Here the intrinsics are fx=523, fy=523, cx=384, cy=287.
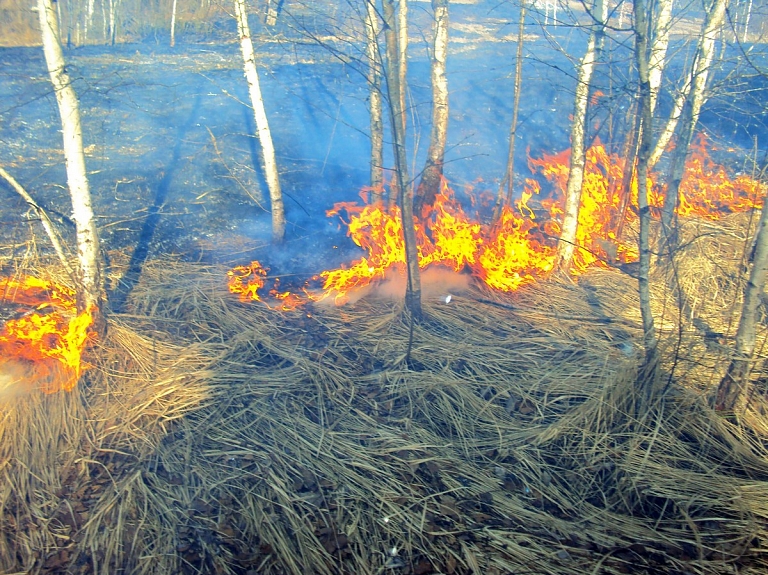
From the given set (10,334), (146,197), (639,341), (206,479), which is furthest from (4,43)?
(639,341)

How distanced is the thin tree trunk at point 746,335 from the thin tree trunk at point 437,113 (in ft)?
15.1

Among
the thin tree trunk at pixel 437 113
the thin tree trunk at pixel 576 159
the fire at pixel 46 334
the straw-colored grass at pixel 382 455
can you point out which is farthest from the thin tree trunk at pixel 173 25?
the thin tree trunk at pixel 576 159

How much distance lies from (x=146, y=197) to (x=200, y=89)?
17.1ft

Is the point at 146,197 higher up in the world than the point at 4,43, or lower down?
lower down

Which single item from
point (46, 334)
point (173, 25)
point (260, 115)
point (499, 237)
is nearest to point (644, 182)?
point (499, 237)

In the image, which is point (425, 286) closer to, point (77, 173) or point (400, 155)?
point (400, 155)

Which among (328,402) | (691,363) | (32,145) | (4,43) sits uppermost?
(4,43)

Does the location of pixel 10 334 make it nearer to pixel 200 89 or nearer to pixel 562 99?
pixel 200 89

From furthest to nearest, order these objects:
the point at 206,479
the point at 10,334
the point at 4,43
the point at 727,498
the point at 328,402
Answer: the point at 4,43 < the point at 10,334 < the point at 328,402 < the point at 206,479 < the point at 727,498

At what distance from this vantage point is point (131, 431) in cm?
459

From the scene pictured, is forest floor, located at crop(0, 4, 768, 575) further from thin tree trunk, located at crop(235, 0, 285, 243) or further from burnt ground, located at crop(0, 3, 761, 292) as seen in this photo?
thin tree trunk, located at crop(235, 0, 285, 243)

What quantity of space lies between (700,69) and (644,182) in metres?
3.69

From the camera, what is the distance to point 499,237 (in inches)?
309

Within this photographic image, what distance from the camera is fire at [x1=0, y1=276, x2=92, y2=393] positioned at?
5.01 meters
